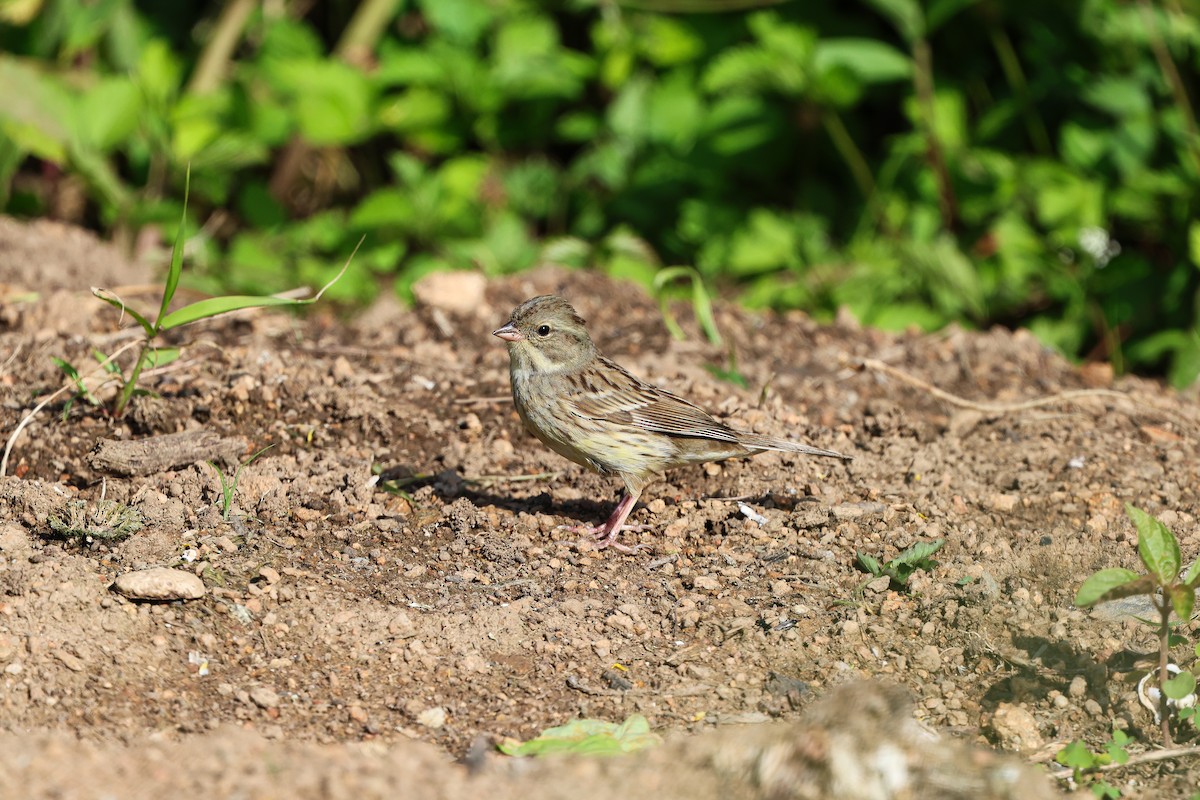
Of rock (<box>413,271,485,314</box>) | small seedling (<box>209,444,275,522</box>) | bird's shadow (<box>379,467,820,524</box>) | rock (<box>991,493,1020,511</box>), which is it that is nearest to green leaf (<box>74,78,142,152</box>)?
rock (<box>413,271,485,314</box>)

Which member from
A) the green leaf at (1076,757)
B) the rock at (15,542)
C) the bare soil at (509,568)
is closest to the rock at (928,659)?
the bare soil at (509,568)

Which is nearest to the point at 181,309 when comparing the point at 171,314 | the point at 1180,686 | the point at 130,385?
the point at 171,314

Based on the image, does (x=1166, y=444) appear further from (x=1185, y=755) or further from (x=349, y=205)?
(x=349, y=205)

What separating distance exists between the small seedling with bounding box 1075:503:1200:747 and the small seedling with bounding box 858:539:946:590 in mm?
842

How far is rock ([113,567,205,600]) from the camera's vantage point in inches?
172

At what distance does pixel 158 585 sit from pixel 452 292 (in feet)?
10.4

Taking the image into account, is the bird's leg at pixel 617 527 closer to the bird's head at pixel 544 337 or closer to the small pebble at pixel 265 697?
the bird's head at pixel 544 337

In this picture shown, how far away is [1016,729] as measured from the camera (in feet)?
13.7

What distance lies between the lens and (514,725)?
13.3 ft

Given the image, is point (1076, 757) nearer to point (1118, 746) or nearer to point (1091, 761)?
point (1091, 761)

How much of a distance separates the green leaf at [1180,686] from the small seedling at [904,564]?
0.99 metres

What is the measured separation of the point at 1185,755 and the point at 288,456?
137 inches

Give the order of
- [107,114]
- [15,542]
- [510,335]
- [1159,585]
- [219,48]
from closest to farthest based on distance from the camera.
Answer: [1159,585] < [15,542] < [510,335] < [107,114] < [219,48]

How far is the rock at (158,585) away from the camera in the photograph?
4.36 m
